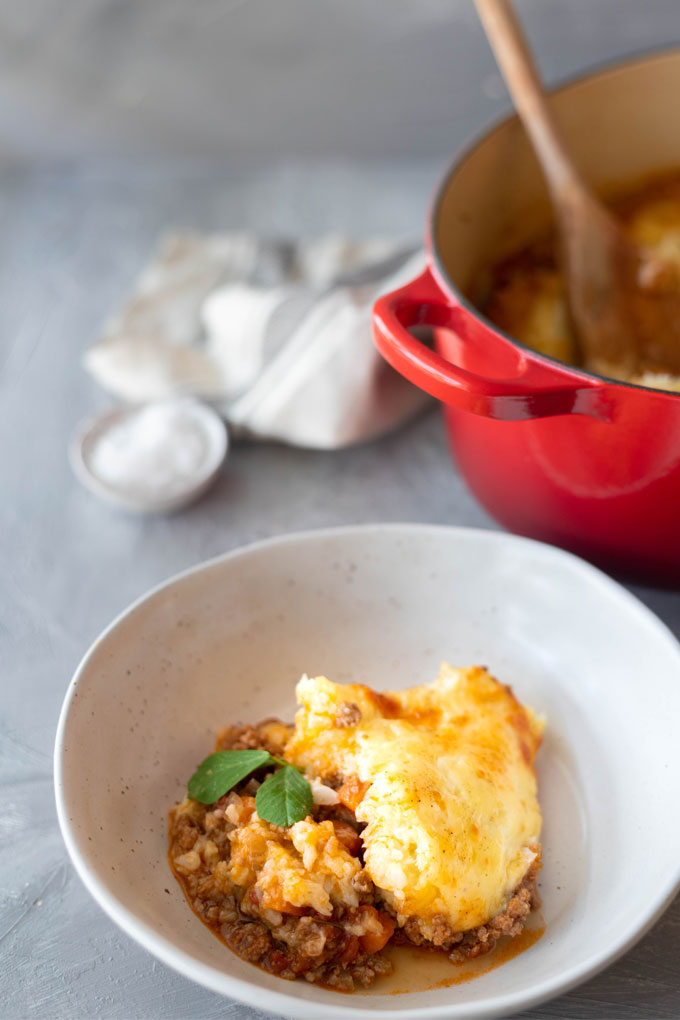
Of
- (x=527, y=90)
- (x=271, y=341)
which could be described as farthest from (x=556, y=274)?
(x=271, y=341)

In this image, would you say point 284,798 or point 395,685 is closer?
point 284,798

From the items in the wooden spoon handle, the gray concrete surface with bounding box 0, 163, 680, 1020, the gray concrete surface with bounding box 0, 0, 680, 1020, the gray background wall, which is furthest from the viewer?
the gray background wall

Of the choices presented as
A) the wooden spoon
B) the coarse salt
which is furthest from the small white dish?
the wooden spoon

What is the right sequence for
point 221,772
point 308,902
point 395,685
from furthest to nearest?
point 395,685 < point 221,772 < point 308,902

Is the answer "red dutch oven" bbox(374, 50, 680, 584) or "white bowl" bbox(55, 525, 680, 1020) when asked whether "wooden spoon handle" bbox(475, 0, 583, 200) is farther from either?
"white bowl" bbox(55, 525, 680, 1020)

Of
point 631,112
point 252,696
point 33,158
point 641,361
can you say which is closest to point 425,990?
point 252,696

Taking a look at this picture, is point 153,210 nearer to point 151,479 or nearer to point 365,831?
point 151,479

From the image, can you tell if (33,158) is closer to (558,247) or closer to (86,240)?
(86,240)
